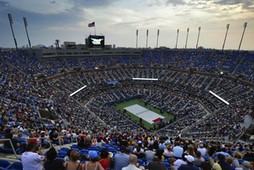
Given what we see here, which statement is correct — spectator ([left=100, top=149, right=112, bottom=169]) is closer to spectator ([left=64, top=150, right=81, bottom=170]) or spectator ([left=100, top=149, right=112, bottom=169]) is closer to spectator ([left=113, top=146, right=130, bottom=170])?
spectator ([left=113, top=146, right=130, bottom=170])

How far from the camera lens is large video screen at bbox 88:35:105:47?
61.1 meters

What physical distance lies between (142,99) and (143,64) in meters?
20.6

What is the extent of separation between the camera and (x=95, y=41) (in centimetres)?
6216

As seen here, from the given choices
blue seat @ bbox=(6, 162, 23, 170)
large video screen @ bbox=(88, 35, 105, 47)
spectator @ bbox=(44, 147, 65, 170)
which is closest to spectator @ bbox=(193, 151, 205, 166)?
spectator @ bbox=(44, 147, 65, 170)

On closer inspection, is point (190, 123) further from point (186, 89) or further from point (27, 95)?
point (27, 95)

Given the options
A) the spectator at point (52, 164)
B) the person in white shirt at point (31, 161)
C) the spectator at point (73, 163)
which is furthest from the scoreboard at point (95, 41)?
the spectator at point (73, 163)

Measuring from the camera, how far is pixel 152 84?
177 feet

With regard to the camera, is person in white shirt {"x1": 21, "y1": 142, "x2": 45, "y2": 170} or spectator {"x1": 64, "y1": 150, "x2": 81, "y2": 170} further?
person in white shirt {"x1": 21, "y1": 142, "x2": 45, "y2": 170}

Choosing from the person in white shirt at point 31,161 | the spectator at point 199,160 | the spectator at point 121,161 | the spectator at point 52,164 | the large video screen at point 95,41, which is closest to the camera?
the spectator at point 52,164

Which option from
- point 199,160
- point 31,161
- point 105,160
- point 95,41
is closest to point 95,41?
point 95,41

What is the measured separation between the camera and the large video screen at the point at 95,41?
201 ft

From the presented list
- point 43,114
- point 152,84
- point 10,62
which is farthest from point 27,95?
point 152,84

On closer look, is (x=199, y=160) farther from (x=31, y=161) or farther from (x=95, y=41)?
(x=95, y=41)

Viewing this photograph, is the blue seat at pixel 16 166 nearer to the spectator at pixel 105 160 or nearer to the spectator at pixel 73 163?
the spectator at pixel 73 163
